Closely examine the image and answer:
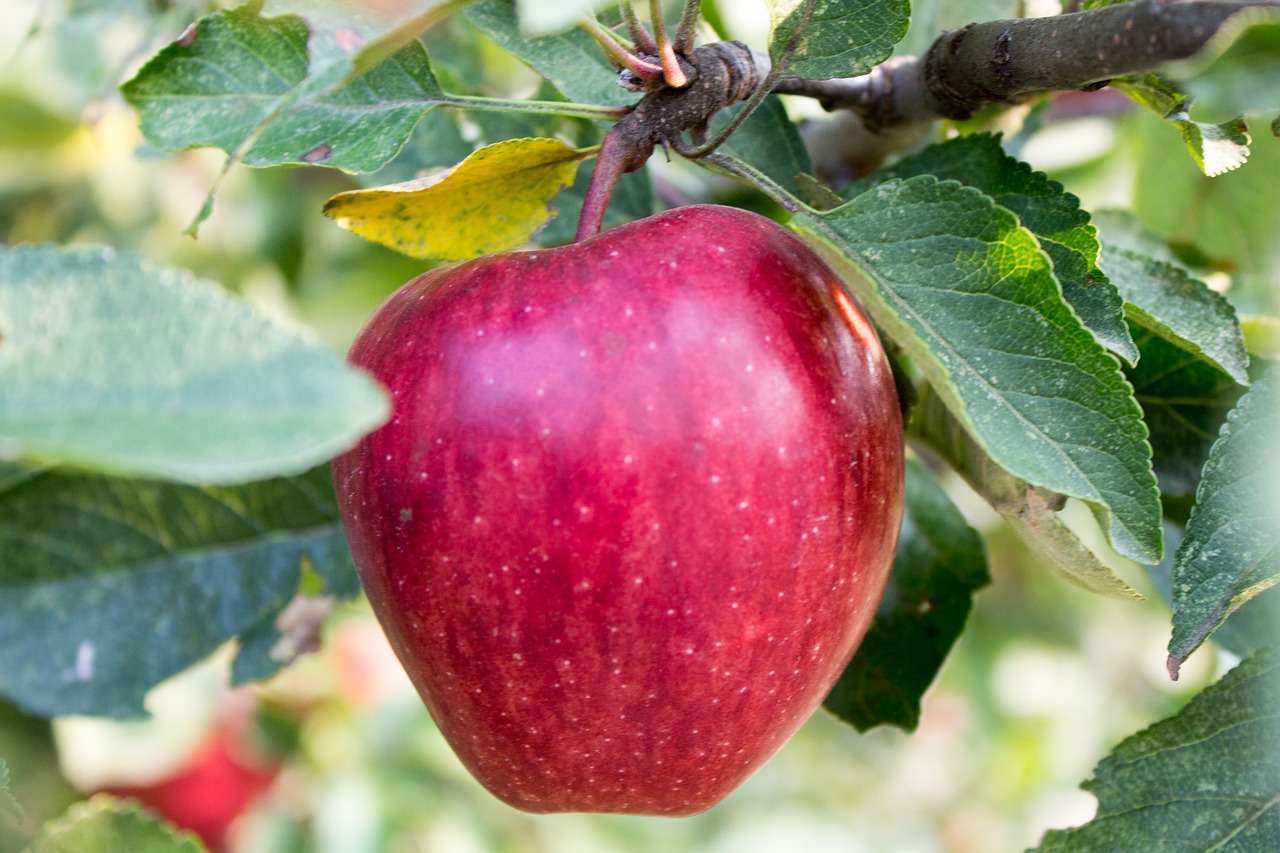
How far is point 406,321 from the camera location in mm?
506

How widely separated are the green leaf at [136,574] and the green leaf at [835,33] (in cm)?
46

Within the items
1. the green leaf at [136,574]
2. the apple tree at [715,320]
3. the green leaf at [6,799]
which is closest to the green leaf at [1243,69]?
the apple tree at [715,320]

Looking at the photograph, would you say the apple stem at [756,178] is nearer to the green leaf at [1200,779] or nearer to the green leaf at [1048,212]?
the green leaf at [1048,212]

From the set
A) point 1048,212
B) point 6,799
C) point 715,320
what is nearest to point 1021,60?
point 1048,212

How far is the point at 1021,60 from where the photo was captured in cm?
51

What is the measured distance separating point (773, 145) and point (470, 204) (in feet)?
0.63

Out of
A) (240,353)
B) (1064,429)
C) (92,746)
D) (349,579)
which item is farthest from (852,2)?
(92,746)

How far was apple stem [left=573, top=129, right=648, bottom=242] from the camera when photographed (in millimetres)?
540

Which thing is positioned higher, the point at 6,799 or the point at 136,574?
the point at 6,799

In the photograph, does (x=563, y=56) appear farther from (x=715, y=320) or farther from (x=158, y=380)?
(x=158, y=380)

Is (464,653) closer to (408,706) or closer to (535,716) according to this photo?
(535,716)

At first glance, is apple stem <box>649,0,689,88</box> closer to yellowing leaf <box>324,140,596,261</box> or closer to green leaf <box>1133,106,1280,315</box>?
yellowing leaf <box>324,140,596,261</box>

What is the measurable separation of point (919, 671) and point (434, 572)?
0.39m

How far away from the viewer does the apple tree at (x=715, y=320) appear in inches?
13.4
